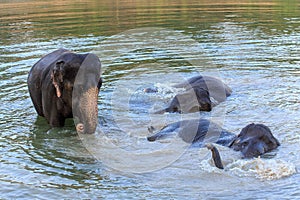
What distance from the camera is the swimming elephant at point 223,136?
859cm

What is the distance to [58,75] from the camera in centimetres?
915

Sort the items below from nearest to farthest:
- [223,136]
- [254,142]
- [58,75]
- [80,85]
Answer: [254,142] < [80,85] < [58,75] < [223,136]

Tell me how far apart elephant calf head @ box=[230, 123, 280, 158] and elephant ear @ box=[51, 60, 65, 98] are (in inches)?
114

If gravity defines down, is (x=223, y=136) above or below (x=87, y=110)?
below

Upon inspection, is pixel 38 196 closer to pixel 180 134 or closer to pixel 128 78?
pixel 180 134

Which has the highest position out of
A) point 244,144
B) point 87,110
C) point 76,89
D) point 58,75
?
point 58,75

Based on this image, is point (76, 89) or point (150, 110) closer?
point (76, 89)

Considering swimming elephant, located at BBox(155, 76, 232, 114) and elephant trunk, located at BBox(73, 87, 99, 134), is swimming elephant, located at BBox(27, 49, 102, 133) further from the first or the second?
swimming elephant, located at BBox(155, 76, 232, 114)

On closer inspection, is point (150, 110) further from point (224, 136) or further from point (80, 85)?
point (80, 85)

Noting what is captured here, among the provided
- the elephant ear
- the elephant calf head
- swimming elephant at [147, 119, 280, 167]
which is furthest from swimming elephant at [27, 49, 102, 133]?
the elephant calf head

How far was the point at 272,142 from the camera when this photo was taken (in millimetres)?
8820

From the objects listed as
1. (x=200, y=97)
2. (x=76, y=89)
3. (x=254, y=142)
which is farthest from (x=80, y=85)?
(x=200, y=97)

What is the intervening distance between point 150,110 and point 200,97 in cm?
107

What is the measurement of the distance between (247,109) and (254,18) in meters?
15.1
